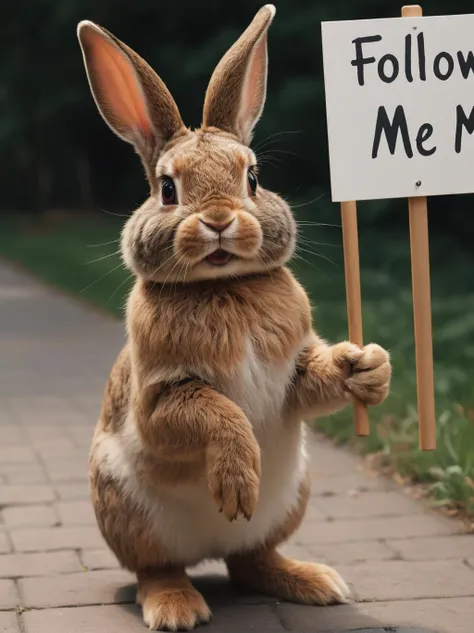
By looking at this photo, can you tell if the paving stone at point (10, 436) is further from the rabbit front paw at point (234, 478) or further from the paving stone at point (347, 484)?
the rabbit front paw at point (234, 478)

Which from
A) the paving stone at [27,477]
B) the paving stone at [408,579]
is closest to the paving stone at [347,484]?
the paving stone at [408,579]

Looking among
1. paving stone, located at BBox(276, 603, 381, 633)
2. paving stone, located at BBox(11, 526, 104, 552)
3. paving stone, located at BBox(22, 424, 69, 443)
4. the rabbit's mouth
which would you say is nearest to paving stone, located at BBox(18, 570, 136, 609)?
paving stone, located at BBox(11, 526, 104, 552)

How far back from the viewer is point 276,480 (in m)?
3.63

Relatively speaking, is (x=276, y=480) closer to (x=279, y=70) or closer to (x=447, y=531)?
(x=447, y=531)

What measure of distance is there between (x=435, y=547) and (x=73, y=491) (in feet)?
5.77

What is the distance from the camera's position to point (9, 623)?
3.69 metres

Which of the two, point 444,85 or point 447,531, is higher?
point 444,85

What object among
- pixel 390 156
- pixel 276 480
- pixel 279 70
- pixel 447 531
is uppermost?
pixel 279 70

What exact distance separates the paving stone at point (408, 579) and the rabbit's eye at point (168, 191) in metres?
1.52

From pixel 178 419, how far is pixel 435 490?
83.5 inches

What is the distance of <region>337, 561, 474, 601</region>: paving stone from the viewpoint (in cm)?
393

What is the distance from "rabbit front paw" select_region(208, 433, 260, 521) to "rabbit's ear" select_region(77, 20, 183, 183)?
0.93 metres

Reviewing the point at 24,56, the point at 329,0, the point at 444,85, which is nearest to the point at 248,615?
the point at 444,85

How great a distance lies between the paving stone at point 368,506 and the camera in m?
4.91
